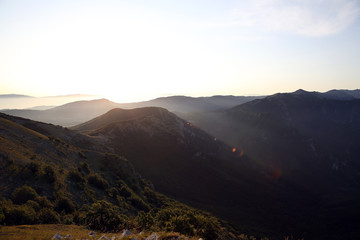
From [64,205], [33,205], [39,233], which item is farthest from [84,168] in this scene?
[39,233]

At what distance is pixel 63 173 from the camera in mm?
26922

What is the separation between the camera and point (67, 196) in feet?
73.2

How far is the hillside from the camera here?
52.2 feet

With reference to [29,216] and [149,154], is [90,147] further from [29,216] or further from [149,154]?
[29,216]

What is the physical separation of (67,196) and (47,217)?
20.7 ft

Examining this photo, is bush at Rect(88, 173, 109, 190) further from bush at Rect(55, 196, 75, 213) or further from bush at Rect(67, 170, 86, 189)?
bush at Rect(55, 196, 75, 213)

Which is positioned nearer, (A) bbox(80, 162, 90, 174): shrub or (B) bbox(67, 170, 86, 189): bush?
(B) bbox(67, 170, 86, 189): bush

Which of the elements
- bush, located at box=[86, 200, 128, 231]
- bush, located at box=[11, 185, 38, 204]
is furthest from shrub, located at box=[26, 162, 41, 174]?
bush, located at box=[86, 200, 128, 231]

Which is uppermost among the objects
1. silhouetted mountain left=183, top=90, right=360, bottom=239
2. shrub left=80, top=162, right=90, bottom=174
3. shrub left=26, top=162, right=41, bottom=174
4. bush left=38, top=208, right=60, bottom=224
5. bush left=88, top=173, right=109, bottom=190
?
shrub left=26, top=162, right=41, bottom=174

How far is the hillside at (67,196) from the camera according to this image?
1590 centimetres

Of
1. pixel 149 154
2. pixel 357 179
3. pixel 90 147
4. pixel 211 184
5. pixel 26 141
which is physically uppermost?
pixel 26 141

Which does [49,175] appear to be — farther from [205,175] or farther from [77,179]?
[205,175]

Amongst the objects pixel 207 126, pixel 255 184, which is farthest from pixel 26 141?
pixel 207 126

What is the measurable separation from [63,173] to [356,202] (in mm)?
146536
